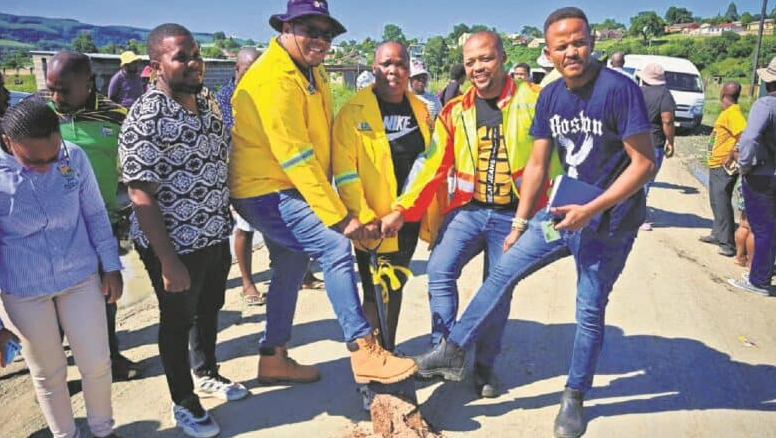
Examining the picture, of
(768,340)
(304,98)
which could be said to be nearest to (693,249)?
(768,340)

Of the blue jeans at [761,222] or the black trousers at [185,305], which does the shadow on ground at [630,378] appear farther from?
the blue jeans at [761,222]

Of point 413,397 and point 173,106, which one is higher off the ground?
point 173,106

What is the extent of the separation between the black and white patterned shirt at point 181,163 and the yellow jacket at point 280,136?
0.15 metres

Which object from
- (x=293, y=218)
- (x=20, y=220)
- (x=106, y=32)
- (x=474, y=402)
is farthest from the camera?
(x=106, y=32)

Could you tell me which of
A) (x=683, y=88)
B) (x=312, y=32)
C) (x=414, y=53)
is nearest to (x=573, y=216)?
(x=312, y=32)

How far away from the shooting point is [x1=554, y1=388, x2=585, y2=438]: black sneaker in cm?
333

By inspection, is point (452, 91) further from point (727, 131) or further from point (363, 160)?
point (363, 160)

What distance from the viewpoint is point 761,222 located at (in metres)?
5.63

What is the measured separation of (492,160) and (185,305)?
1.90m

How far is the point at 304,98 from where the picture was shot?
10.7 feet

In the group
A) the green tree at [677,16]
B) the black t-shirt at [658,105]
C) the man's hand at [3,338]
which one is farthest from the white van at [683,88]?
the green tree at [677,16]

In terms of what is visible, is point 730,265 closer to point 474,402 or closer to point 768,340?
point 768,340

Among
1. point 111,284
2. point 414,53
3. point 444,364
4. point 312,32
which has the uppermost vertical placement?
point 414,53

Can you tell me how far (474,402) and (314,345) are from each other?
137 cm
